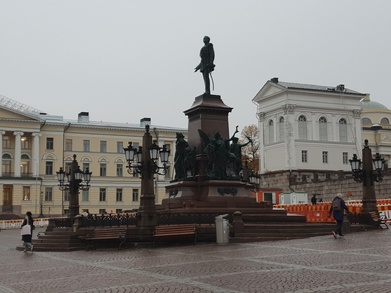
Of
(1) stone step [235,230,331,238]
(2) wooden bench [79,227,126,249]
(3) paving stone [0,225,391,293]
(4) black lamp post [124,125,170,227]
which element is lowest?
(3) paving stone [0,225,391,293]

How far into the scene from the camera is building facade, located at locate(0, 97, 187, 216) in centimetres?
8131

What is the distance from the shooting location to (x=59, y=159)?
8444 cm

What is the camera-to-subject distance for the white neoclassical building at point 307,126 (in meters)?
82.4

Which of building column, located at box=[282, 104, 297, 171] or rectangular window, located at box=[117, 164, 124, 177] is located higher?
building column, located at box=[282, 104, 297, 171]

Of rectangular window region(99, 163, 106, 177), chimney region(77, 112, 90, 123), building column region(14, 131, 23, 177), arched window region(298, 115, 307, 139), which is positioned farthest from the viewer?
chimney region(77, 112, 90, 123)

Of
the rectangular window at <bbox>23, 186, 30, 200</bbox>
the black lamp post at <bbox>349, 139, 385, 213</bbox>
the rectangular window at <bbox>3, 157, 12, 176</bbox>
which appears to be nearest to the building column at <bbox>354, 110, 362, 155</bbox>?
the rectangular window at <bbox>23, 186, 30, 200</bbox>

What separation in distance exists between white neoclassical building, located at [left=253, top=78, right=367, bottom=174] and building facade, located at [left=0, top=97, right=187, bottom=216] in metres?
14.6

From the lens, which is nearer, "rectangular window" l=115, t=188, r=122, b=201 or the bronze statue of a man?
the bronze statue of a man

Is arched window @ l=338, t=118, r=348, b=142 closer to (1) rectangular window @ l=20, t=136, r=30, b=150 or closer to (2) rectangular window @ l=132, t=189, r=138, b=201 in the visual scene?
(2) rectangular window @ l=132, t=189, r=138, b=201

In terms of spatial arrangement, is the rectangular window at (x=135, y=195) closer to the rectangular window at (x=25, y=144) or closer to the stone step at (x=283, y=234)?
the rectangular window at (x=25, y=144)

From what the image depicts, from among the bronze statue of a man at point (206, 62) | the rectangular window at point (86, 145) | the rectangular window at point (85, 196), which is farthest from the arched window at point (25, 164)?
the bronze statue of a man at point (206, 62)

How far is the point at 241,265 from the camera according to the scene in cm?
1428

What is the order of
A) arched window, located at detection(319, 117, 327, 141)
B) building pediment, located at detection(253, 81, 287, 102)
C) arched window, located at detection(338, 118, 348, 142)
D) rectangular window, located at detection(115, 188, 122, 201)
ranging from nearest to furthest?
building pediment, located at detection(253, 81, 287, 102) → arched window, located at detection(319, 117, 327, 141) → arched window, located at detection(338, 118, 348, 142) → rectangular window, located at detection(115, 188, 122, 201)

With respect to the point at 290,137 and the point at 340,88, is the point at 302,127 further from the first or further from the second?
the point at 340,88
